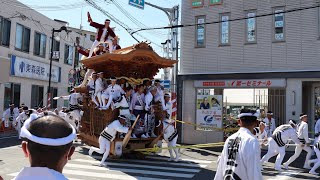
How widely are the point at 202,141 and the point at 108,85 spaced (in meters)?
6.47

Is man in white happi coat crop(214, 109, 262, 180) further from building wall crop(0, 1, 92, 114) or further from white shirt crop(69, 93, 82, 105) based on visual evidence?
building wall crop(0, 1, 92, 114)

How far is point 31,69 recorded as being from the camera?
24922 millimetres

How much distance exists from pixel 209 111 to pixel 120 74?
18.4ft

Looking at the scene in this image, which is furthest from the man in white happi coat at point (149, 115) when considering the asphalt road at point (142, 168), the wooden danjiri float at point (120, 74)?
the asphalt road at point (142, 168)

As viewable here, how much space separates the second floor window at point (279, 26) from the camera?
16.1 meters

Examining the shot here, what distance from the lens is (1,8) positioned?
2155 centimetres

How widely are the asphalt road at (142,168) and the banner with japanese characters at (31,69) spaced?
10504 mm

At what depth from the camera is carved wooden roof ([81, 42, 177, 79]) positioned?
12.3 metres

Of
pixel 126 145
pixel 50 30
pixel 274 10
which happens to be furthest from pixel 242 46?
pixel 50 30

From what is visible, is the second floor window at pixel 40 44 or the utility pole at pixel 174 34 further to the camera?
the second floor window at pixel 40 44

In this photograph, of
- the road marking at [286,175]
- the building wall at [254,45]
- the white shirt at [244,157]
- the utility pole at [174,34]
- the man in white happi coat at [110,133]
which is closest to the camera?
the white shirt at [244,157]

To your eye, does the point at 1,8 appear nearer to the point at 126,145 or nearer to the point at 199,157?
the point at 126,145

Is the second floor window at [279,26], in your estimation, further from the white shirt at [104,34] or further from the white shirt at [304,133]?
the white shirt at [104,34]

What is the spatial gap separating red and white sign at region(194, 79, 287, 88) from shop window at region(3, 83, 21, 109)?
12.4 metres
